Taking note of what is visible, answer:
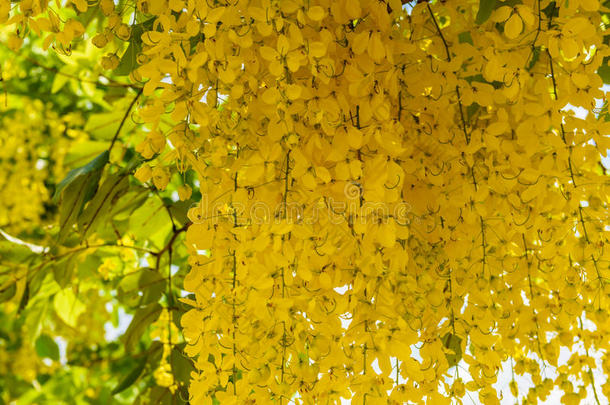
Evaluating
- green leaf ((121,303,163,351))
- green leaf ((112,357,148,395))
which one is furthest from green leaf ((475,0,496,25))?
green leaf ((112,357,148,395))

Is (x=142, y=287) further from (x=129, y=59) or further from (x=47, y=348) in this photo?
(x=47, y=348)

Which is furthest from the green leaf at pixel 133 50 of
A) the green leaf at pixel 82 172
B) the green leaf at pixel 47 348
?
the green leaf at pixel 47 348

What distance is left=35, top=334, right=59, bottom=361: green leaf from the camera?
1435 mm

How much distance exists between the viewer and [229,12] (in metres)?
0.54

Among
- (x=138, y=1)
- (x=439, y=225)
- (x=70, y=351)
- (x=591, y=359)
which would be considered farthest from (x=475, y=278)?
(x=70, y=351)

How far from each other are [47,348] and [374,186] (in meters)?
1.21

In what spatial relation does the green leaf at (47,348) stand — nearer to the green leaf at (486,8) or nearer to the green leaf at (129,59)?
the green leaf at (129,59)

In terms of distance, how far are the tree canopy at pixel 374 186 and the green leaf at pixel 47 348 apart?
3.00 ft

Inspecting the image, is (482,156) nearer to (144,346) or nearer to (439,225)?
(439,225)

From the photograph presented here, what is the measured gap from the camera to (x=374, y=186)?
0.51 meters

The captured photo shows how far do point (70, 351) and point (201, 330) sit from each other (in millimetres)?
1240

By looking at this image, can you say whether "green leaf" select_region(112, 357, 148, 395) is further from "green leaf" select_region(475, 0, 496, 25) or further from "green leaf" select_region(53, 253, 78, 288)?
"green leaf" select_region(475, 0, 496, 25)

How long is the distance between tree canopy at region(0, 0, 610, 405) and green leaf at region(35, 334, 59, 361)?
0.92 meters

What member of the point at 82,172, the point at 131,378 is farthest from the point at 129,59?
the point at 131,378
